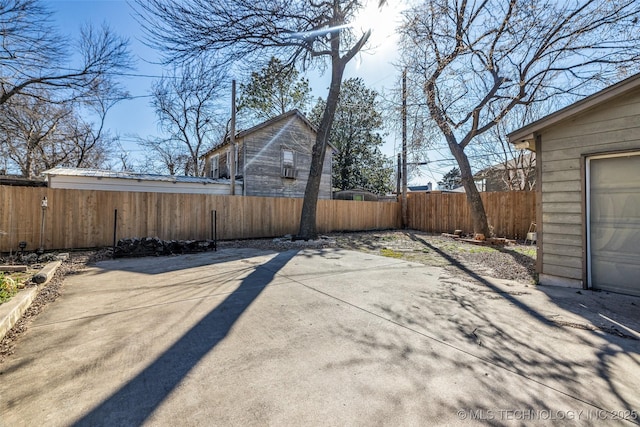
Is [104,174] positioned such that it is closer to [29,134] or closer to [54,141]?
[29,134]

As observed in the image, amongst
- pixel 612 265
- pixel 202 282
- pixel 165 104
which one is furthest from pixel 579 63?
pixel 165 104

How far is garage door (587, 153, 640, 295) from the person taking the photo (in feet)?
12.3

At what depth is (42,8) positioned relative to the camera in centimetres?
785

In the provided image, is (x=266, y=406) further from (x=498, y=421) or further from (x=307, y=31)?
(x=307, y=31)

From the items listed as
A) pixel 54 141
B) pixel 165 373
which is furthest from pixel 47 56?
pixel 165 373

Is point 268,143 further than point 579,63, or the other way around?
point 268,143

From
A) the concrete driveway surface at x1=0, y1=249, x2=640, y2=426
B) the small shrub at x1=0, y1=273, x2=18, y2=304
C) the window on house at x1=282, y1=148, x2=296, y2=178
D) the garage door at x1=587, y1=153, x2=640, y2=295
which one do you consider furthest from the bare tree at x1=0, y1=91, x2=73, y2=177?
the garage door at x1=587, y1=153, x2=640, y2=295

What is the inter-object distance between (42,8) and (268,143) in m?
8.73

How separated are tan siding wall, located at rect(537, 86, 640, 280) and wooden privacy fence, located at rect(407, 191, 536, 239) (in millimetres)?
6267

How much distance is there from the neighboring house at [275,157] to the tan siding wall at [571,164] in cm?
1184

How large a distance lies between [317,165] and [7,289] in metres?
7.82

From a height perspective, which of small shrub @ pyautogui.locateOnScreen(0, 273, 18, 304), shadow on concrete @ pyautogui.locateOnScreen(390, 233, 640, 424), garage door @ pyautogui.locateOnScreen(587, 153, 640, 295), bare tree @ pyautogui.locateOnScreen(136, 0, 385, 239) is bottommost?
shadow on concrete @ pyautogui.locateOnScreen(390, 233, 640, 424)

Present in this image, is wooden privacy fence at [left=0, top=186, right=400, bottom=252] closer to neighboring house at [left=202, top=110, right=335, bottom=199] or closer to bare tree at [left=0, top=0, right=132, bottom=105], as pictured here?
neighboring house at [left=202, top=110, right=335, bottom=199]

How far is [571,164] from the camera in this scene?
4207 millimetres
